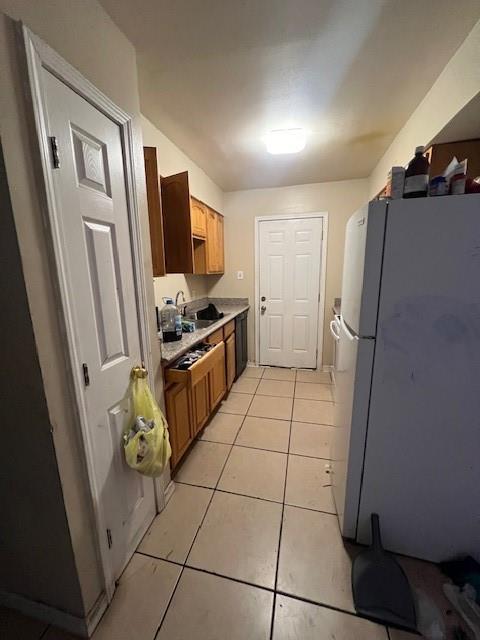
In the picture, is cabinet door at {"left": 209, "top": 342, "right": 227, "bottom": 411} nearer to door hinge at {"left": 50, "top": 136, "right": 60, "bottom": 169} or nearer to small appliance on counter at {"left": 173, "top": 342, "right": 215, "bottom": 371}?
small appliance on counter at {"left": 173, "top": 342, "right": 215, "bottom": 371}

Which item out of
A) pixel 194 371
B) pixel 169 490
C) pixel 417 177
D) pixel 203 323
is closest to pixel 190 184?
pixel 203 323

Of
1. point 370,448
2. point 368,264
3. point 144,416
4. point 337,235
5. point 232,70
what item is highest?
point 232,70

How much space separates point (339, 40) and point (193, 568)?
271cm

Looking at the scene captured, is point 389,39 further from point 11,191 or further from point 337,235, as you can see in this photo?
point 337,235

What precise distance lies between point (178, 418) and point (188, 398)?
6.8 inches

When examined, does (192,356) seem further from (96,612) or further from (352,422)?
(96,612)

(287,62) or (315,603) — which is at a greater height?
(287,62)

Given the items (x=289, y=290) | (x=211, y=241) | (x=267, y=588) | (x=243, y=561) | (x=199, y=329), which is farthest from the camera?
(x=289, y=290)

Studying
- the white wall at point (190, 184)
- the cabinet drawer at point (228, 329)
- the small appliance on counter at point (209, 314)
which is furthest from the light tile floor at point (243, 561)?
the white wall at point (190, 184)

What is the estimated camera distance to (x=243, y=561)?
1295 mm

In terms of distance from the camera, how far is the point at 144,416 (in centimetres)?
128

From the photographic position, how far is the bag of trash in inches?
46.8

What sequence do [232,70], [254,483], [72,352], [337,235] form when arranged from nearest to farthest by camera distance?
[72,352] → [232,70] → [254,483] → [337,235]

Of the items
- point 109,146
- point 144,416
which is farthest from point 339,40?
point 144,416
